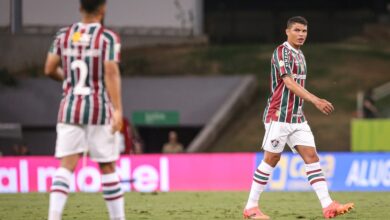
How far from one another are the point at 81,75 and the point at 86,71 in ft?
0.20

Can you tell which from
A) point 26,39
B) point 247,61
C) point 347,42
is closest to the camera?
point 26,39

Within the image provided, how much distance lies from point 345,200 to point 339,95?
1664cm

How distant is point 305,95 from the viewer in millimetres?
12180

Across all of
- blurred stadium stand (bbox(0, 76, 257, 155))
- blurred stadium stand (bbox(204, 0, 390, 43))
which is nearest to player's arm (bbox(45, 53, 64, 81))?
blurred stadium stand (bbox(0, 76, 257, 155))

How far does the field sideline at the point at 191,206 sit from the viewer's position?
1387cm

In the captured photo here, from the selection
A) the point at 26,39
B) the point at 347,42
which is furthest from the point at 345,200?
the point at 347,42

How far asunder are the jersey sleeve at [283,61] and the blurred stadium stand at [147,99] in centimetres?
1916

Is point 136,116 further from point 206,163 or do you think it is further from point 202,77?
point 206,163

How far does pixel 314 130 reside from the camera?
31375 millimetres

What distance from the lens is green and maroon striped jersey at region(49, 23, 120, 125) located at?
9.83 metres

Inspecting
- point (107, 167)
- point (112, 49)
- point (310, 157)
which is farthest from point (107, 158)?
point (310, 157)

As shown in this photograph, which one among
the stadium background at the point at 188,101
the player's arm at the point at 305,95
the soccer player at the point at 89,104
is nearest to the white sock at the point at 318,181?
the player's arm at the point at 305,95

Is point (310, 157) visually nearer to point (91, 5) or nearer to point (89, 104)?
point (89, 104)

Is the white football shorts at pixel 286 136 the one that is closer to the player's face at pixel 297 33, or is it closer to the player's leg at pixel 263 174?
the player's leg at pixel 263 174
